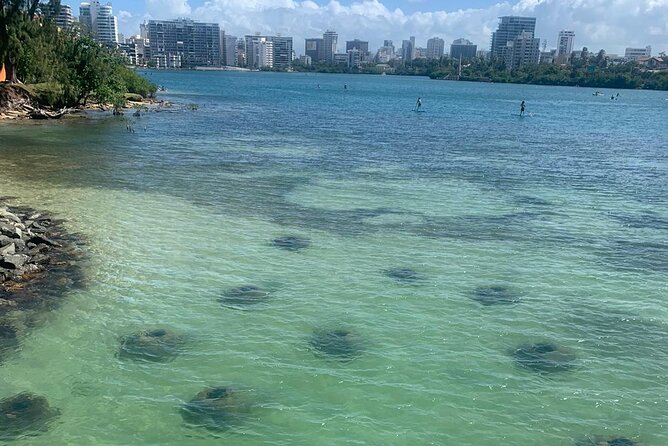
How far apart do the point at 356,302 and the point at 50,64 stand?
218 feet

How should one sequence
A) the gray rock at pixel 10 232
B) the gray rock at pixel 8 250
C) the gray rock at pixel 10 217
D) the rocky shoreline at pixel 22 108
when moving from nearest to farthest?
the gray rock at pixel 8 250 → the gray rock at pixel 10 232 → the gray rock at pixel 10 217 → the rocky shoreline at pixel 22 108

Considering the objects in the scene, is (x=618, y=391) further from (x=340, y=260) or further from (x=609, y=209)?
(x=609, y=209)

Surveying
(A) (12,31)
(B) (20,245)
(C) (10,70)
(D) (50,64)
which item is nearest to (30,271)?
(B) (20,245)

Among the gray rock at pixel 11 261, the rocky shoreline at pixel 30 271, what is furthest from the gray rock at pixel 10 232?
the gray rock at pixel 11 261

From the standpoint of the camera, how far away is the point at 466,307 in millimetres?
19188

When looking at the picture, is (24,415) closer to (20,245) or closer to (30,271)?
(30,271)

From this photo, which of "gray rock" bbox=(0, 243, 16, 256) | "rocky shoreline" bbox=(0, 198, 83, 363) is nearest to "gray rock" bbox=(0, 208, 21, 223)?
"rocky shoreline" bbox=(0, 198, 83, 363)

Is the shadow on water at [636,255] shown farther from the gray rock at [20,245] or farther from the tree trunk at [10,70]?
the tree trunk at [10,70]

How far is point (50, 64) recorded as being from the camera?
7094cm

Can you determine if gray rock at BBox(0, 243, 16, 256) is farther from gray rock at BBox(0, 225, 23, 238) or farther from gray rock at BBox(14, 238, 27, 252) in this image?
gray rock at BBox(0, 225, 23, 238)

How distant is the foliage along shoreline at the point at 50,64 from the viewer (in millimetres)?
65500

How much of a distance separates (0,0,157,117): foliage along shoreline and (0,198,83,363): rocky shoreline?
4850 cm

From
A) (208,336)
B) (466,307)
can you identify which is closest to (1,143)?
(208,336)

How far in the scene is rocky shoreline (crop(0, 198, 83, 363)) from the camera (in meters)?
16.9
